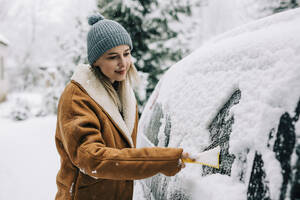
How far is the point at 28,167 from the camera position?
4340 millimetres

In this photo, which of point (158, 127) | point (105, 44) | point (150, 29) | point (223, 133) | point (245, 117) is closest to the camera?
point (245, 117)

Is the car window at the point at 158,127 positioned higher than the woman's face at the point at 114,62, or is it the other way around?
the woman's face at the point at 114,62

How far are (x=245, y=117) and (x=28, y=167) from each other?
14.7ft

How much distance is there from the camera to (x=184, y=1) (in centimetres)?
496

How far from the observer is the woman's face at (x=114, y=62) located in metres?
1.38

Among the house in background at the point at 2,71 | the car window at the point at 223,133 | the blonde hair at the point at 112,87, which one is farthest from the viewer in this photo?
the house in background at the point at 2,71

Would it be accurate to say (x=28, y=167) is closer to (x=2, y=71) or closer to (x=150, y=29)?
(x=150, y=29)

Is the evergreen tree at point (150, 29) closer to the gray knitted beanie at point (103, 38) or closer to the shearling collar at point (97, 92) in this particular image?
the gray knitted beanie at point (103, 38)

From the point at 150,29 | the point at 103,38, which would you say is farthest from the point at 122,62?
the point at 150,29

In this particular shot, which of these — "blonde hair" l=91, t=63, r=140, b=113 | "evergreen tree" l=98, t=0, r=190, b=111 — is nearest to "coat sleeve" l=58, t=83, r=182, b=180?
"blonde hair" l=91, t=63, r=140, b=113

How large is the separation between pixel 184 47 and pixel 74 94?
429 cm

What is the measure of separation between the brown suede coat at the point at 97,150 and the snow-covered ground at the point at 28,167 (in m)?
2.16

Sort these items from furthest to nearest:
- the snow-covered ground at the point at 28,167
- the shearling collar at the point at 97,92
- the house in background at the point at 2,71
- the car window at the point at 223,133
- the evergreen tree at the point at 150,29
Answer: the house in background at the point at 2,71
the evergreen tree at the point at 150,29
the snow-covered ground at the point at 28,167
the shearling collar at the point at 97,92
the car window at the point at 223,133

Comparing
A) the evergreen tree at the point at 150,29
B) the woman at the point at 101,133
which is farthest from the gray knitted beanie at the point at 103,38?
the evergreen tree at the point at 150,29
